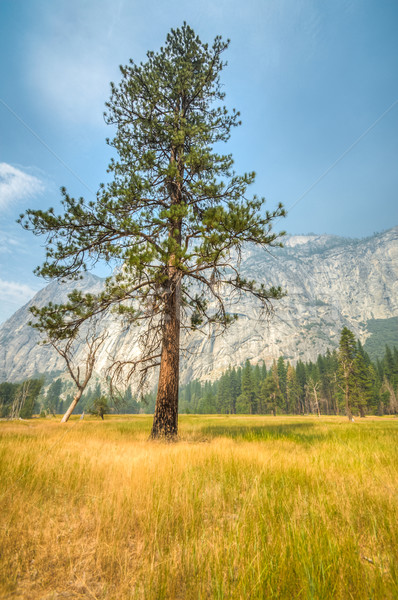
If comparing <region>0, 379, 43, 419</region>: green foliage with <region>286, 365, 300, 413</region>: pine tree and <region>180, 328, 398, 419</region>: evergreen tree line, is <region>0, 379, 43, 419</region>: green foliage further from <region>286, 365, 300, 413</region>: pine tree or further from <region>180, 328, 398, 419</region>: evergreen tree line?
<region>286, 365, 300, 413</region>: pine tree

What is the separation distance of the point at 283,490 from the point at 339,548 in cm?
127

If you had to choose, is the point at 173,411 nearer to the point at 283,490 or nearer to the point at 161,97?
the point at 283,490

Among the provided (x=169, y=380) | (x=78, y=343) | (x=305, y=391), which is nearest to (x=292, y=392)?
(x=305, y=391)

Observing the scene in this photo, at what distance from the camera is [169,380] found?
676 centimetres

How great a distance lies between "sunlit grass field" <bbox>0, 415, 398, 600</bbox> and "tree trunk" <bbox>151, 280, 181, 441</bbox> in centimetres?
322

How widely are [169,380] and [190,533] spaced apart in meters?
4.99

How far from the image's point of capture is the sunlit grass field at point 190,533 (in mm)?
1262

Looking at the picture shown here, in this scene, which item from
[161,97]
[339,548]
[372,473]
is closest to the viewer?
[339,548]

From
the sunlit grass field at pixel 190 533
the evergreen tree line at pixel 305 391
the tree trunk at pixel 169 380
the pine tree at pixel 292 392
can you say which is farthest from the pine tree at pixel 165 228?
the pine tree at pixel 292 392

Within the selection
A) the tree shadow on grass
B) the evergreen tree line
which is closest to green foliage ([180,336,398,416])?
the evergreen tree line

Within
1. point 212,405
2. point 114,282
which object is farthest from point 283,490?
point 212,405

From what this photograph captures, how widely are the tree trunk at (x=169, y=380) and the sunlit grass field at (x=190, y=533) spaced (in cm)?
322

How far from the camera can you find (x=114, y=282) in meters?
7.05

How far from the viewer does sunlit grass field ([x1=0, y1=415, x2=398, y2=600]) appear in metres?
1.26
